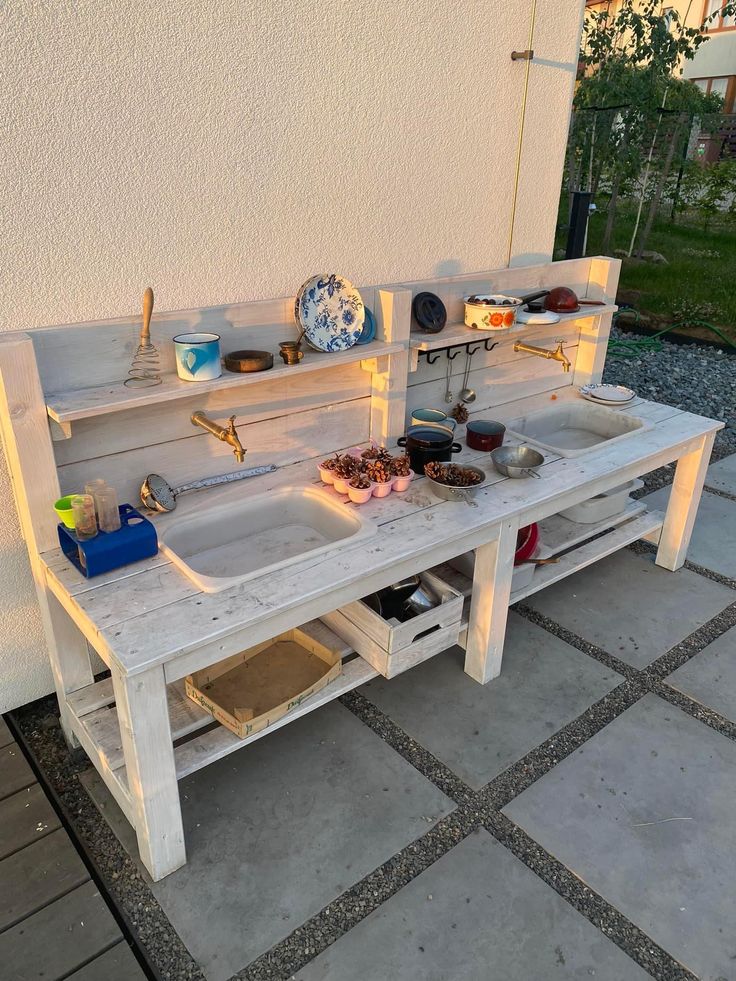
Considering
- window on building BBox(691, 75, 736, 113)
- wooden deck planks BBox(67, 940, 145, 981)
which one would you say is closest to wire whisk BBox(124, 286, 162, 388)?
wooden deck planks BBox(67, 940, 145, 981)

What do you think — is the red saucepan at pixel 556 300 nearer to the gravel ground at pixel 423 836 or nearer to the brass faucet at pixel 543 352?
the brass faucet at pixel 543 352

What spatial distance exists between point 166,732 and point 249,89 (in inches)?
79.7

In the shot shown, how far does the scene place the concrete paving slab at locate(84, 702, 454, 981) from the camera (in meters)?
2.02

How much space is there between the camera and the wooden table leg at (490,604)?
2.69m

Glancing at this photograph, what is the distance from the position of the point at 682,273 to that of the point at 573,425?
6.98 metres

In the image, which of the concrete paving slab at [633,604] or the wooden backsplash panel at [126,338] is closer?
the wooden backsplash panel at [126,338]

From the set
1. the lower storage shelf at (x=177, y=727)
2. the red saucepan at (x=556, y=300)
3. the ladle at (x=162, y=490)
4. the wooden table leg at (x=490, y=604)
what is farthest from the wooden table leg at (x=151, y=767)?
the red saucepan at (x=556, y=300)

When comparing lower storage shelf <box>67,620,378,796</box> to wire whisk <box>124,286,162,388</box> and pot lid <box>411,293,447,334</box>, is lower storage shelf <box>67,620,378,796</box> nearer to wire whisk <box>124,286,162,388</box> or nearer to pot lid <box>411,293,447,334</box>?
wire whisk <box>124,286,162,388</box>

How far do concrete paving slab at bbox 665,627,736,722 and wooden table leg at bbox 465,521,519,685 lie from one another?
2.49 feet

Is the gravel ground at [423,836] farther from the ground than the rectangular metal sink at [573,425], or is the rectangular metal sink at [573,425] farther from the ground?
the rectangular metal sink at [573,425]

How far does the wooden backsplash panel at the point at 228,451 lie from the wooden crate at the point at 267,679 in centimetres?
67

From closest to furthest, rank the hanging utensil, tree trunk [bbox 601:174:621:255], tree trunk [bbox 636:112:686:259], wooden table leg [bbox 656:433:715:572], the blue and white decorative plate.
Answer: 1. the blue and white decorative plate
2. the hanging utensil
3. wooden table leg [bbox 656:433:715:572]
4. tree trunk [bbox 636:112:686:259]
5. tree trunk [bbox 601:174:621:255]

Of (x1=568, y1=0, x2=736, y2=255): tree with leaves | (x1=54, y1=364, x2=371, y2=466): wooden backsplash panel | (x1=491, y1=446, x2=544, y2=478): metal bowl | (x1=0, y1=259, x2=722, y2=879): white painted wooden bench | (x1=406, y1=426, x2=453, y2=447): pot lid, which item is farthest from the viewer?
(x1=568, y1=0, x2=736, y2=255): tree with leaves

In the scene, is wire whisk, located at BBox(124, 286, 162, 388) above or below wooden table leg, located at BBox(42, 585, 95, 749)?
above
